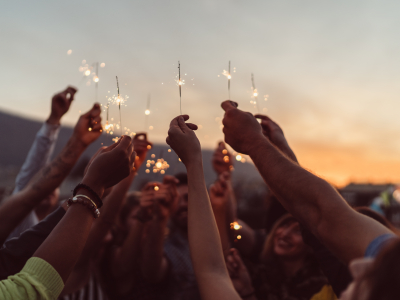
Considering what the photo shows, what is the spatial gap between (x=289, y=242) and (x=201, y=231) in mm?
2019

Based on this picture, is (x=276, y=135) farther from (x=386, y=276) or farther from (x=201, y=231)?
(x=386, y=276)

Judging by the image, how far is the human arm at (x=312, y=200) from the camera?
90 centimetres

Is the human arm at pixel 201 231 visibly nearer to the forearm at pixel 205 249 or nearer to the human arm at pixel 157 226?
the forearm at pixel 205 249

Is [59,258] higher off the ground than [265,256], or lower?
higher

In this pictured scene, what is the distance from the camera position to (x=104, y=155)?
1.27 meters

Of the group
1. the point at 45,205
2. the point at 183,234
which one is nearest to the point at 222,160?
the point at 183,234

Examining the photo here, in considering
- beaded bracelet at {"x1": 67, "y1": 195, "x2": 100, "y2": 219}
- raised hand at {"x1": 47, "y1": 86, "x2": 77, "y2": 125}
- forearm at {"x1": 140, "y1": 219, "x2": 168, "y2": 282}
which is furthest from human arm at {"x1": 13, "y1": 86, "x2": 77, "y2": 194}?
beaded bracelet at {"x1": 67, "y1": 195, "x2": 100, "y2": 219}

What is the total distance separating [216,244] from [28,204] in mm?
1346

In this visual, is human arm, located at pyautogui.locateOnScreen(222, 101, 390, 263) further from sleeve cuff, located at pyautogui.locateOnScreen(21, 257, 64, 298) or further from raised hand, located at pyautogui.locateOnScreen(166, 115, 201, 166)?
sleeve cuff, located at pyautogui.locateOnScreen(21, 257, 64, 298)

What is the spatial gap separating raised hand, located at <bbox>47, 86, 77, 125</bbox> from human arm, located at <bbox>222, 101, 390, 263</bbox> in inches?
75.3

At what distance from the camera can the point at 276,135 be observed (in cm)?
189

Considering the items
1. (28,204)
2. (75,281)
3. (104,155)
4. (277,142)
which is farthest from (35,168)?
(277,142)

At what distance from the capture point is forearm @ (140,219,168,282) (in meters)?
2.51

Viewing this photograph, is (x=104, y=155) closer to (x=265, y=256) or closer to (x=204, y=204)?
(x=204, y=204)
